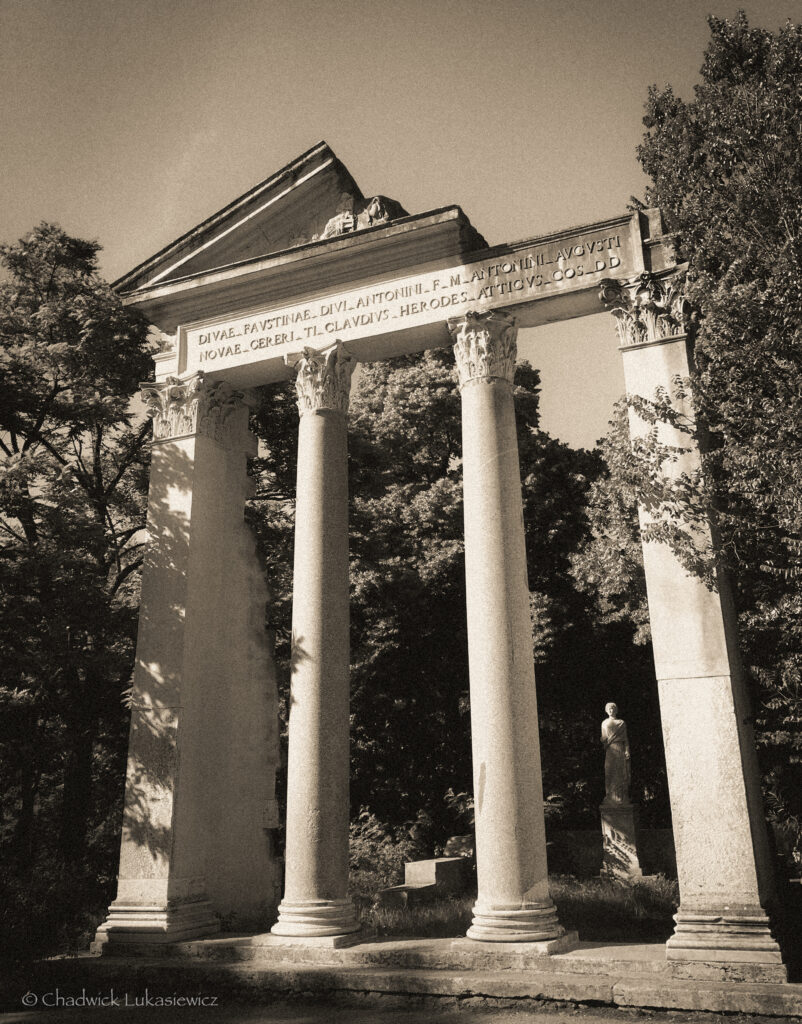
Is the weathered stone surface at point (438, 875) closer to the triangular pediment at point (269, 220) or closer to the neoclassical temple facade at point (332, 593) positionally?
the neoclassical temple facade at point (332, 593)

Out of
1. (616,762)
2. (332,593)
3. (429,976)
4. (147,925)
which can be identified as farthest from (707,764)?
(616,762)

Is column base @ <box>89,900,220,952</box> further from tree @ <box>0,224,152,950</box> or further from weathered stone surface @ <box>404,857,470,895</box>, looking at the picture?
weathered stone surface @ <box>404,857,470,895</box>

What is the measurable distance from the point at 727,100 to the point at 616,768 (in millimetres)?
21394

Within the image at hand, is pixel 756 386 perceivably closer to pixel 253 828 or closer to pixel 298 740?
pixel 298 740

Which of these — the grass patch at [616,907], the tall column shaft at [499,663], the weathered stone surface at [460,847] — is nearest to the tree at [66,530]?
the tall column shaft at [499,663]

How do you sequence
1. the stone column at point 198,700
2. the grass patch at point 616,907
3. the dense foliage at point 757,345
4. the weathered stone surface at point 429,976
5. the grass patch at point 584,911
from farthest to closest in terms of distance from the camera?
the grass patch at point 616,907
the grass patch at point 584,911
the stone column at point 198,700
the dense foliage at point 757,345
the weathered stone surface at point 429,976

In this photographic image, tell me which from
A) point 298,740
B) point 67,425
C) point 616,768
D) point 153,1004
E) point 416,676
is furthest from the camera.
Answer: point 416,676

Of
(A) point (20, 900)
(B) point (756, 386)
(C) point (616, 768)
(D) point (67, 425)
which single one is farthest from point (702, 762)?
(D) point (67, 425)

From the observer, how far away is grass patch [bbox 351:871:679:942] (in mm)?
17344

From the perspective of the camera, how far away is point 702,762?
12.3m

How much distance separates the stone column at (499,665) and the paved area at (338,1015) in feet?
4.52

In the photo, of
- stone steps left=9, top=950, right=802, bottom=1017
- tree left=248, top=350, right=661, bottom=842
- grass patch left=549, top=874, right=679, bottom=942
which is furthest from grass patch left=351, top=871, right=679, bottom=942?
tree left=248, top=350, right=661, bottom=842

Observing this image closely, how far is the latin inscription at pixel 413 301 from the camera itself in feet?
52.7

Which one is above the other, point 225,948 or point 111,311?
point 111,311
